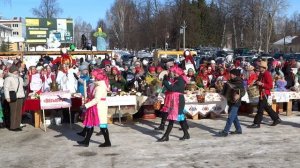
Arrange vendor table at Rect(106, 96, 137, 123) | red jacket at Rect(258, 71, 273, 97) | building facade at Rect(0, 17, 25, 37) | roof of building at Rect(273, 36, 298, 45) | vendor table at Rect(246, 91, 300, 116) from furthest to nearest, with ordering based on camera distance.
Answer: building facade at Rect(0, 17, 25, 37) < roof of building at Rect(273, 36, 298, 45) < vendor table at Rect(246, 91, 300, 116) < vendor table at Rect(106, 96, 137, 123) < red jacket at Rect(258, 71, 273, 97)

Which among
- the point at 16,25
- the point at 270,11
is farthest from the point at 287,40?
the point at 16,25

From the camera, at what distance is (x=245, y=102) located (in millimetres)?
12109

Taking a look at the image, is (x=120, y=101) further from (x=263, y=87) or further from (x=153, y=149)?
(x=263, y=87)

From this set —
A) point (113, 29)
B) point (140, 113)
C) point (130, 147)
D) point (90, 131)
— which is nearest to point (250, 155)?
point (130, 147)

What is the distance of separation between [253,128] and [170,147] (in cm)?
269

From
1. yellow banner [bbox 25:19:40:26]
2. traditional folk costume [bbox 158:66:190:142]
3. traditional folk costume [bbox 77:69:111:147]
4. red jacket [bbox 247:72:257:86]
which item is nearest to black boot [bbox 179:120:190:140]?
traditional folk costume [bbox 158:66:190:142]

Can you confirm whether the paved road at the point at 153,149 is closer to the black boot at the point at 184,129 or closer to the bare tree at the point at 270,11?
the black boot at the point at 184,129

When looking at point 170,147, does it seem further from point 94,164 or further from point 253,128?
point 253,128

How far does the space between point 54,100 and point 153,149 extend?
10.3 feet

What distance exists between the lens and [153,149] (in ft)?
27.2

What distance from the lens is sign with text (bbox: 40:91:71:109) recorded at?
33.4 ft

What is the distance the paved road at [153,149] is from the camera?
7352 mm

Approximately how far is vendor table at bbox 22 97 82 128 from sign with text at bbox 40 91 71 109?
41 cm

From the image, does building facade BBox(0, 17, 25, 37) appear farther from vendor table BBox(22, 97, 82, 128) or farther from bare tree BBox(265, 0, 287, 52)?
vendor table BBox(22, 97, 82, 128)
